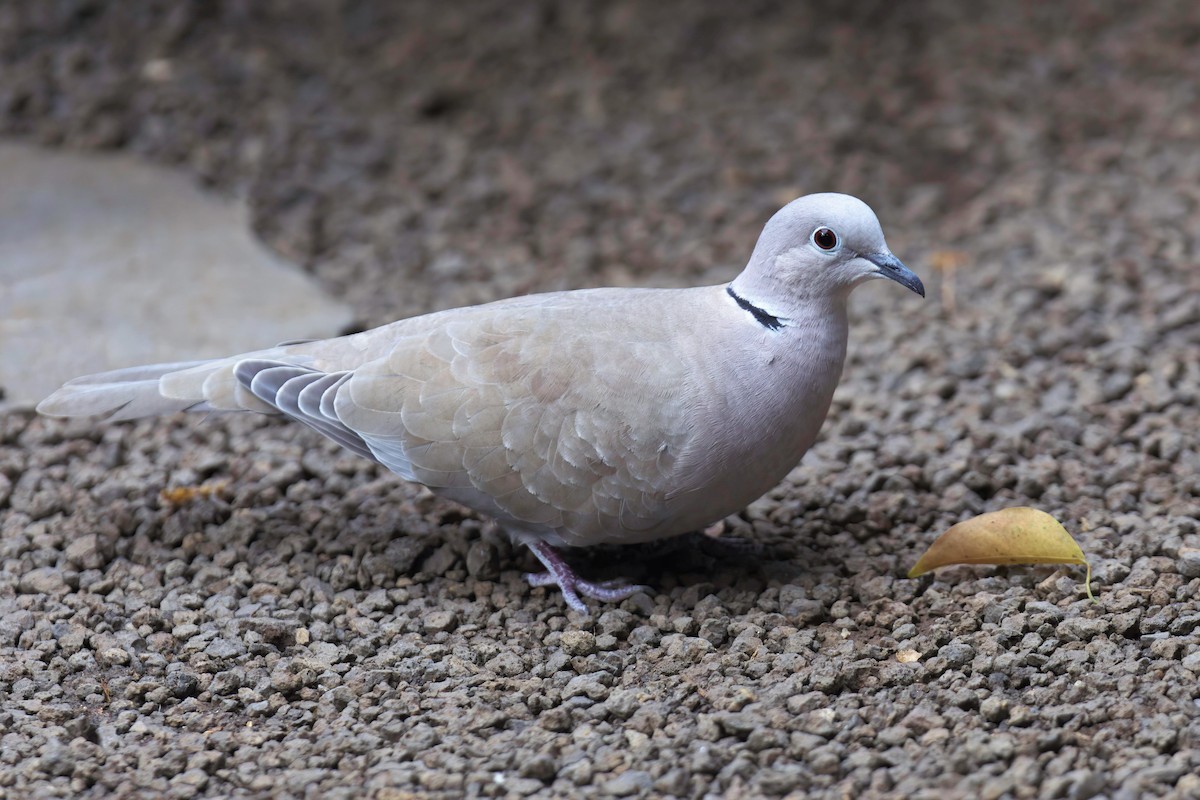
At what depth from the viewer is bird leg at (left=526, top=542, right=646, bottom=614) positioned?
10.8 ft

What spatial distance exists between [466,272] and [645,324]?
2031 mm

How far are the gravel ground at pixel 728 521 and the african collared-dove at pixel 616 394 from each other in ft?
0.95

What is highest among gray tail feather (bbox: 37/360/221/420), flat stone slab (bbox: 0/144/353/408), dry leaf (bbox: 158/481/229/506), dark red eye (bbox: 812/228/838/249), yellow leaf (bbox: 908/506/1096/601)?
flat stone slab (bbox: 0/144/353/408)

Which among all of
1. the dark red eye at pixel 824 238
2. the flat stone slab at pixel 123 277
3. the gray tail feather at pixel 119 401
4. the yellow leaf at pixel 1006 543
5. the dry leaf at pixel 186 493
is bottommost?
the yellow leaf at pixel 1006 543

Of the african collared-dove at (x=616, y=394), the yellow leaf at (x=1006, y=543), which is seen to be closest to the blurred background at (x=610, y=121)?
the african collared-dove at (x=616, y=394)

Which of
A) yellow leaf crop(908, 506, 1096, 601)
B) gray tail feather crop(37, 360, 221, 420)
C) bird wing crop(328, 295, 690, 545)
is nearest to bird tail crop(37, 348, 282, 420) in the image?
gray tail feather crop(37, 360, 221, 420)

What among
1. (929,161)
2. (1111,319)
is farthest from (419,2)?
(1111,319)

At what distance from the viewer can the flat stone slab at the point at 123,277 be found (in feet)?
14.6

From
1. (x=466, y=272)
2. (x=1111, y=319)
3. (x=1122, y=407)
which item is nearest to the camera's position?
(x=1122, y=407)

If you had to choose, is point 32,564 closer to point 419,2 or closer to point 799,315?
point 799,315

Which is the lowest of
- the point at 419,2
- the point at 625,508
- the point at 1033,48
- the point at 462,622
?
the point at 462,622

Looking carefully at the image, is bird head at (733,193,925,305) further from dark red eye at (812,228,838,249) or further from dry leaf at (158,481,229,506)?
dry leaf at (158,481,229,506)

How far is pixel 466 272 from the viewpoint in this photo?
16.7 ft

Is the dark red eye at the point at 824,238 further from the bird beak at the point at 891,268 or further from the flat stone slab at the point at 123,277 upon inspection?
the flat stone slab at the point at 123,277
